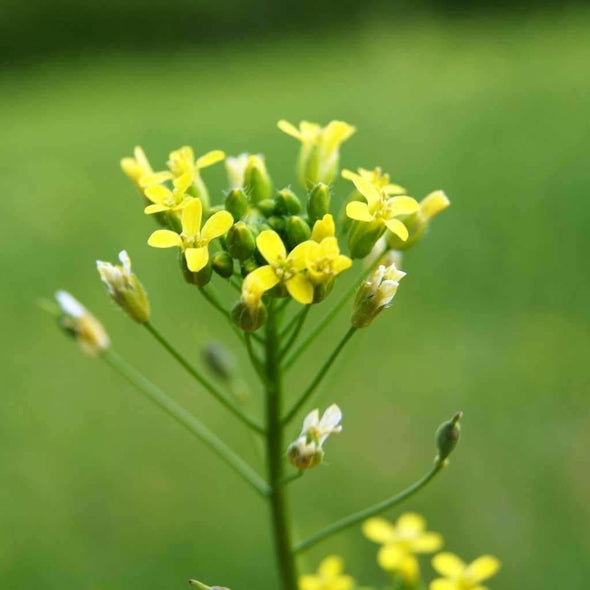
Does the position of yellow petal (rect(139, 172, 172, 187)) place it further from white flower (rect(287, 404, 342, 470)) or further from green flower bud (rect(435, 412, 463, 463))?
green flower bud (rect(435, 412, 463, 463))

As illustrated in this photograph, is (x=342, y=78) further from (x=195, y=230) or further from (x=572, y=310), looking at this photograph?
(x=195, y=230)

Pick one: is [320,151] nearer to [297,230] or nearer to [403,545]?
[297,230]

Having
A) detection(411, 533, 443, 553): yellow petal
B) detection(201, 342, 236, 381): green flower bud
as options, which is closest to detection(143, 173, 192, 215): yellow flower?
detection(201, 342, 236, 381): green flower bud

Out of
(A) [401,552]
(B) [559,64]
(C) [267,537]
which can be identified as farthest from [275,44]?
(A) [401,552]

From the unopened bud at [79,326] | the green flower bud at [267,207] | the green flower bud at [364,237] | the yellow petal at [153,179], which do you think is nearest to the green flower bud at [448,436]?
the green flower bud at [364,237]

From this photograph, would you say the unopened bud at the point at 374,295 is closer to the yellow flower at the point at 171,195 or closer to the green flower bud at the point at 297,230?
the green flower bud at the point at 297,230

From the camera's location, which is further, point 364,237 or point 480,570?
point 480,570

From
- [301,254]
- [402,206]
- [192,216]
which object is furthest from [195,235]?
[402,206]
